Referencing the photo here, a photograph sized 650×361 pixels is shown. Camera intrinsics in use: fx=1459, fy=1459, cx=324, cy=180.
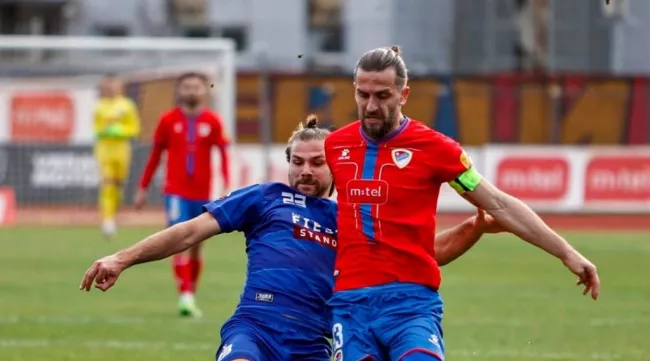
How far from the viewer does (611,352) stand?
11.0 meters

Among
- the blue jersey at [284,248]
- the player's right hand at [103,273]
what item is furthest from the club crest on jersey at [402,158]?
the player's right hand at [103,273]

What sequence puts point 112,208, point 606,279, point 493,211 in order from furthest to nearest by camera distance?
point 112,208 → point 606,279 → point 493,211

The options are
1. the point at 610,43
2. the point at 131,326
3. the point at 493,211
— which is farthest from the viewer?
the point at 610,43

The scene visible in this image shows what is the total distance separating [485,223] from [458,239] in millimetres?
258

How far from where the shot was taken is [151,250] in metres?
6.88

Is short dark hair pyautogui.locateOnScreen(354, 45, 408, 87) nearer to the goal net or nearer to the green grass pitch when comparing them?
the green grass pitch

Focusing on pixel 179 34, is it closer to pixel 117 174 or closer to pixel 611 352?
pixel 117 174

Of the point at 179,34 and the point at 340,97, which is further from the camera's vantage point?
the point at 179,34

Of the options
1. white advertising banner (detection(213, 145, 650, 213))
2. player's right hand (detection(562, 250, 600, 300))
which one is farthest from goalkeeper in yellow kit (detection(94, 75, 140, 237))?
player's right hand (detection(562, 250, 600, 300))

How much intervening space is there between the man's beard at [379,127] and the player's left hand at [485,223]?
0.65m

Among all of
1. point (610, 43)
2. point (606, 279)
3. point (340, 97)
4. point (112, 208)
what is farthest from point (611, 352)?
point (610, 43)

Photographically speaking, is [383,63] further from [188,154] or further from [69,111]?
[69,111]

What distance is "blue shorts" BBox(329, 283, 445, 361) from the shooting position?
659cm

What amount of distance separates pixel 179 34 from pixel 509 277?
89.8ft
